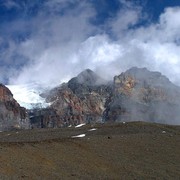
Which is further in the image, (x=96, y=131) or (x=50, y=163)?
(x=96, y=131)

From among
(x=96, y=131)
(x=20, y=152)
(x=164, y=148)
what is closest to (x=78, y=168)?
(x=20, y=152)

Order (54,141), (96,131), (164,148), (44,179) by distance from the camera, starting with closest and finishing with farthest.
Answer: (44,179) → (54,141) → (164,148) → (96,131)

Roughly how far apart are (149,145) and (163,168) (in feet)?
34.6

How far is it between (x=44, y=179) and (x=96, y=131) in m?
35.5

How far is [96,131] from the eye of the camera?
7400cm

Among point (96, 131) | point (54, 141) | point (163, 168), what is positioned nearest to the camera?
point (163, 168)

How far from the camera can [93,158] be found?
160 feet

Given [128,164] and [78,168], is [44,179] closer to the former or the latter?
[78,168]

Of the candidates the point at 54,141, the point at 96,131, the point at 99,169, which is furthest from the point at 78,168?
the point at 96,131

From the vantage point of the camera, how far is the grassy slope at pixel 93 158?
41.2 metres

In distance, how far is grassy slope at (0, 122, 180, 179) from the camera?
135 ft

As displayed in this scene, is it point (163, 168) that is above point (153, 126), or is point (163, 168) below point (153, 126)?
below

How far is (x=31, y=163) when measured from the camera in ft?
138

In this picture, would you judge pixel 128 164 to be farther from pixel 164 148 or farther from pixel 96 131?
pixel 96 131
